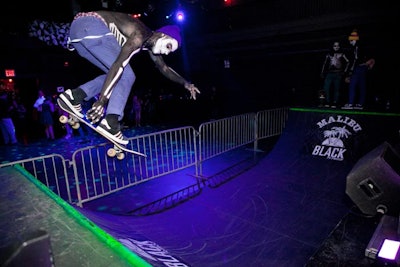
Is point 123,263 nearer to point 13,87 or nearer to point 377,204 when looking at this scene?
point 377,204

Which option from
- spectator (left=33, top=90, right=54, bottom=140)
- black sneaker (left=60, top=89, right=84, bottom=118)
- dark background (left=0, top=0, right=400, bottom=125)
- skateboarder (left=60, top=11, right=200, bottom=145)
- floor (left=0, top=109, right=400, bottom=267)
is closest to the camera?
skateboarder (left=60, top=11, right=200, bottom=145)

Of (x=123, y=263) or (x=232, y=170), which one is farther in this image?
(x=232, y=170)

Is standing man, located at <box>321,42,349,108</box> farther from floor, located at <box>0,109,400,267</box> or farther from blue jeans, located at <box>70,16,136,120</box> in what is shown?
blue jeans, located at <box>70,16,136,120</box>

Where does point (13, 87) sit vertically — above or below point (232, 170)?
above

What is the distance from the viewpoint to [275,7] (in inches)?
495

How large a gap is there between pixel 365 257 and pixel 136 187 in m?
4.49

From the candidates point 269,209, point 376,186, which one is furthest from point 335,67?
point 269,209

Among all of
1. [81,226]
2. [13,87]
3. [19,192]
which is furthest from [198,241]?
[13,87]

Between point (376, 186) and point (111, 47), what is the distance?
384cm

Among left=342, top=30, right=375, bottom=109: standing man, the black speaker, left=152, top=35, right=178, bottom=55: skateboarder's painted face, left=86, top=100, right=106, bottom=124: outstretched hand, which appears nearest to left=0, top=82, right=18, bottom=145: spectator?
left=86, top=100, right=106, bottom=124: outstretched hand

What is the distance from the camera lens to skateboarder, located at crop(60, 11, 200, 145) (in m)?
2.25

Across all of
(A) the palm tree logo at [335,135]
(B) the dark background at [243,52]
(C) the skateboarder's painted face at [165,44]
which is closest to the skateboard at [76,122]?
(C) the skateboarder's painted face at [165,44]

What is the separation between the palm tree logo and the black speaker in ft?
7.18

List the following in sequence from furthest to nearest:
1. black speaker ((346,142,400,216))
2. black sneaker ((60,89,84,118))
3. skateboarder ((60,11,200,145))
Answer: black speaker ((346,142,400,216))
black sneaker ((60,89,84,118))
skateboarder ((60,11,200,145))
